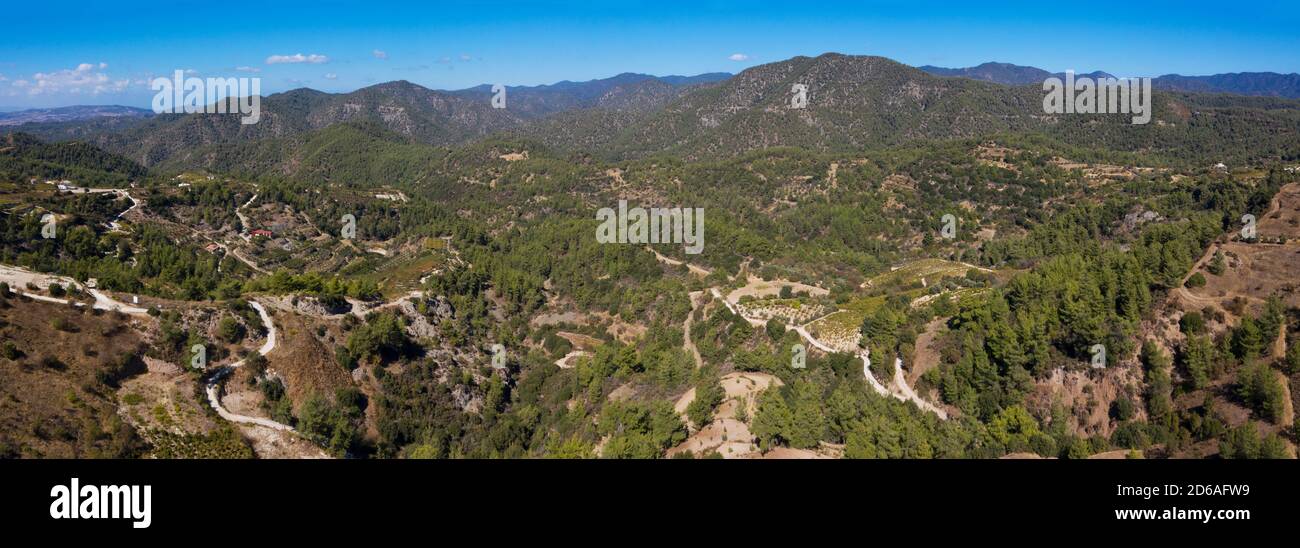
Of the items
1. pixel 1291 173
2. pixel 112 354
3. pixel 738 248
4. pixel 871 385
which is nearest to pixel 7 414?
pixel 112 354

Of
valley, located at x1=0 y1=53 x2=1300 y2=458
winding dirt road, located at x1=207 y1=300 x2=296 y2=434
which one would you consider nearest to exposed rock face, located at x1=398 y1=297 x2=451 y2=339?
valley, located at x1=0 y1=53 x2=1300 y2=458

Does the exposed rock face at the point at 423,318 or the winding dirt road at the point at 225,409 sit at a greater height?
the exposed rock face at the point at 423,318

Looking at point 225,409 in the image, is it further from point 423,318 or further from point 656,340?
point 656,340

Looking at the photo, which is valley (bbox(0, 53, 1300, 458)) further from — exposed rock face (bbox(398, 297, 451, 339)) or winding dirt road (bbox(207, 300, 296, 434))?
exposed rock face (bbox(398, 297, 451, 339))

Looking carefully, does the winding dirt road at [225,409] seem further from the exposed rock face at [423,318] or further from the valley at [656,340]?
the exposed rock face at [423,318]

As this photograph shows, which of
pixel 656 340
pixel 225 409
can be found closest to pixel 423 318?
pixel 225 409

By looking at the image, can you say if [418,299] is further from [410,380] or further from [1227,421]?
[1227,421]

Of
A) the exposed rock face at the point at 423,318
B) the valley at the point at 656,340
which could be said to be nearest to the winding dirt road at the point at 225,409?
the valley at the point at 656,340

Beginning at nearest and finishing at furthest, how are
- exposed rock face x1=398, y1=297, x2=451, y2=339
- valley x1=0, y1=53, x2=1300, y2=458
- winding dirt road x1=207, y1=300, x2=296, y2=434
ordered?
1. valley x1=0, y1=53, x2=1300, y2=458
2. winding dirt road x1=207, y1=300, x2=296, y2=434
3. exposed rock face x1=398, y1=297, x2=451, y2=339

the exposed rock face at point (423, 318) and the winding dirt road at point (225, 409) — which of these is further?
the exposed rock face at point (423, 318)

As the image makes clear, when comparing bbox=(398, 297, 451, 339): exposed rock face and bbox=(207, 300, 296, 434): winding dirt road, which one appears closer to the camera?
bbox=(207, 300, 296, 434): winding dirt road

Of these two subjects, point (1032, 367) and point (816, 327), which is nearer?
point (1032, 367)
